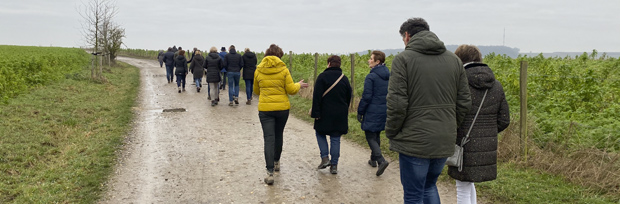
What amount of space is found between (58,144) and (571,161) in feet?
27.5

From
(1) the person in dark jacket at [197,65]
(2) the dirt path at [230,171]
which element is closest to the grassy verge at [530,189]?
(2) the dirt path at [230,171]

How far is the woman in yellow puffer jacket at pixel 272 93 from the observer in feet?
19.2

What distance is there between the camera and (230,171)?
Answer: 6.66m

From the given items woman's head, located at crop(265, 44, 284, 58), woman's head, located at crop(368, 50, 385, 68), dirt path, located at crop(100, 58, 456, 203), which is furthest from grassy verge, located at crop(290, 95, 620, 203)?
woman's head, located at crop(265, 44, 284, 58)

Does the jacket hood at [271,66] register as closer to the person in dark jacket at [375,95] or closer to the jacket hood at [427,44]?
the person in dark jacket at [375,95]

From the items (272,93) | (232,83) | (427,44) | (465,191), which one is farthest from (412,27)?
(232,83)

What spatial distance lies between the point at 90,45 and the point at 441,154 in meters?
24.0

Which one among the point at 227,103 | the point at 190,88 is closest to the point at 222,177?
the point at 227,103

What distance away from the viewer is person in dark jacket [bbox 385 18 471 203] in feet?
11.2

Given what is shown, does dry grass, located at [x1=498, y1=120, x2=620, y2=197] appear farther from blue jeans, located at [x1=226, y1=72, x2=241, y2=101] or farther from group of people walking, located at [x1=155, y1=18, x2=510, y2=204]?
blue jeans, located at [x1=226, y1=72, x2=241, y2=101]

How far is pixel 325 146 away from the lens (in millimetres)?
6629

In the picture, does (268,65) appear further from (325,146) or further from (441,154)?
(441,154)

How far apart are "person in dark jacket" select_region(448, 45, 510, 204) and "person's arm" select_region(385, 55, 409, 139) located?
0.65 m

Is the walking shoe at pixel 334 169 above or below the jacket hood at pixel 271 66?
below
